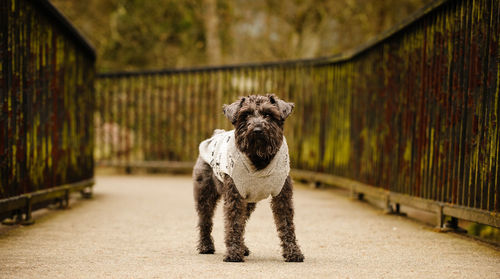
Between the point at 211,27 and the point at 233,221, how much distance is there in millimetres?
15443

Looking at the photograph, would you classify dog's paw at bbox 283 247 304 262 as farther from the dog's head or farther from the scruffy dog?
the dog's head

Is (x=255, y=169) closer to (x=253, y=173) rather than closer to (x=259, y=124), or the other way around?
(x=253, y=173)

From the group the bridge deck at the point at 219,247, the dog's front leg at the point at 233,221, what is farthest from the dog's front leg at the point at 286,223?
the dog's front leg at the point at 233,221

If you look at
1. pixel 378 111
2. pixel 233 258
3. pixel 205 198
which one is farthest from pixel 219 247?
pixel 378 111

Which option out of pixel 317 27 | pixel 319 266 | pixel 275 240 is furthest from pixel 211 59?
pixel 319 266

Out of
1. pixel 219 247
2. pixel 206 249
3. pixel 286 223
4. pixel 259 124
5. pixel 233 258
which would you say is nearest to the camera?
pixel 259 124

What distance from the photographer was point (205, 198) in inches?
237

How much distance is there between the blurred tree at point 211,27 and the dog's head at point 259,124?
575 inches

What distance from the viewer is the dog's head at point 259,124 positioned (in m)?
5.05

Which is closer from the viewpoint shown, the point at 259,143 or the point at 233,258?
the point at 259,143

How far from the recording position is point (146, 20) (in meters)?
20.0

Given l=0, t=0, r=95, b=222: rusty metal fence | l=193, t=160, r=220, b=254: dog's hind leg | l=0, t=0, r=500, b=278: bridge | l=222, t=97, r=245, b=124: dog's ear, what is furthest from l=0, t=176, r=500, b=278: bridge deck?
l=222, t=97, r=245, b=124: dog's ear

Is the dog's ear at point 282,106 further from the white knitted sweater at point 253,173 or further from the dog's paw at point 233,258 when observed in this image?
the dog's paw at point 233,258

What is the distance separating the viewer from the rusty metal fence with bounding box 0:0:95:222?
262 inches
